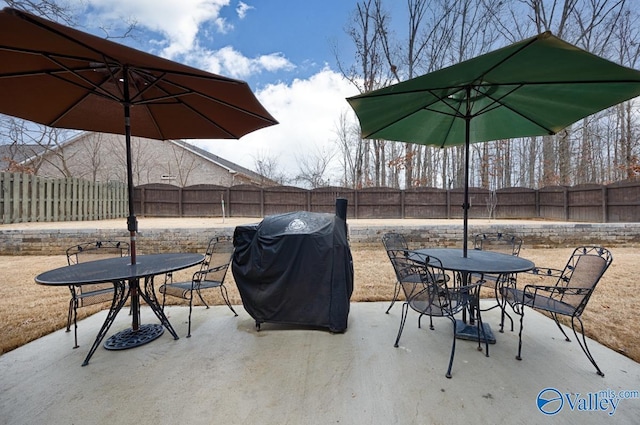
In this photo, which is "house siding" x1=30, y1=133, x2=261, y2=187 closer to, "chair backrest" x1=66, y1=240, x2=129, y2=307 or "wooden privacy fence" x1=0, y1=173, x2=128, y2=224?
"wooden privacy fence" x1=0, y1=173, x2=128, y2=224

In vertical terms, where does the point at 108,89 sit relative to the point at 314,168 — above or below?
below

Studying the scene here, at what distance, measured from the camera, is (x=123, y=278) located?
2029mm

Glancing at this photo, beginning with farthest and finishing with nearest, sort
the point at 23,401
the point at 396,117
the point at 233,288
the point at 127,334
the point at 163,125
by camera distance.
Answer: the point at 233,288 → the point at 163,125 → the point at 396,117 → the point at 127,334 → the point at 23,401

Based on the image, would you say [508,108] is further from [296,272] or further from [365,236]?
[365,236]

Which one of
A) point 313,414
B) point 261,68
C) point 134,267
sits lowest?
point 313,414

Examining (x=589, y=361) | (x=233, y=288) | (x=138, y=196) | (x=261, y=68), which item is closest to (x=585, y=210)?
(x=589, y=361)

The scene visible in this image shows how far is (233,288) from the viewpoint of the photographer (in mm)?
4160

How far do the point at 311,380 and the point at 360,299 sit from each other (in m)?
1.74

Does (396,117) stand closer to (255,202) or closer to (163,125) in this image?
(163,125)

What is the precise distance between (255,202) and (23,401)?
463 inches

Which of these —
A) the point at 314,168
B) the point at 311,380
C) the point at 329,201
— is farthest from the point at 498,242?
the point at 314,168

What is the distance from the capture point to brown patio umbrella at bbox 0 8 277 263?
5.80ft
